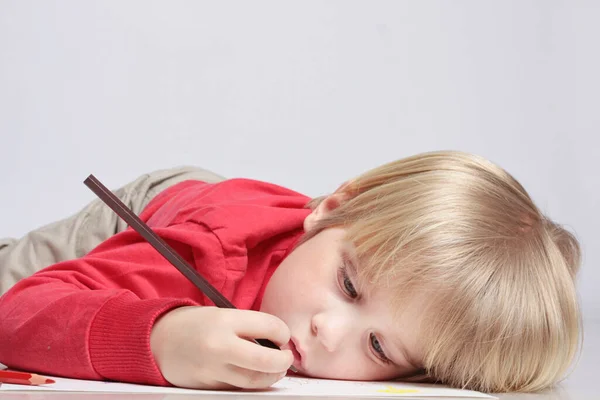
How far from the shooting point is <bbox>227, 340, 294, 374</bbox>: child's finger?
0.77 m

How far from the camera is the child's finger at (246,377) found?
2.59ft

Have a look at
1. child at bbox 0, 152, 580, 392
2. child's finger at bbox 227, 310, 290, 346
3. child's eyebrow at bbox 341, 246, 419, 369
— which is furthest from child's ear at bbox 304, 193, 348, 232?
child's finger at bbox 227, 310, 290, 346

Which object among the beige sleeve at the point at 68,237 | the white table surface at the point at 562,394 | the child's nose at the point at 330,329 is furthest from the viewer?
the beige sleeve at the point at 68,237

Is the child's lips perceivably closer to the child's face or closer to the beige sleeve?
the child's face

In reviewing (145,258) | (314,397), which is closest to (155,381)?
(314,397)

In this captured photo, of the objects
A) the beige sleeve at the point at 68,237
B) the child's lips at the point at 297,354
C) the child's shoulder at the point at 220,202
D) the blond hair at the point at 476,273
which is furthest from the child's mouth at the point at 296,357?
the beige sleeve at the point at 68,237

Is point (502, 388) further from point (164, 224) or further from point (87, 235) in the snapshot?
point (87, 235)

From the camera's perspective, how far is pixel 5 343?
0.92 meters

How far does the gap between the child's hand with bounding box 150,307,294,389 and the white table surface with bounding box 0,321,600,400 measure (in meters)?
0.02

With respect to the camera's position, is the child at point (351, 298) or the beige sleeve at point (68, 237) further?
the beige sleeve at point (68, 237)

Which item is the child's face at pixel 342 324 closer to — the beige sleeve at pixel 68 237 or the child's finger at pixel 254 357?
the child's finger at pixel 254 357

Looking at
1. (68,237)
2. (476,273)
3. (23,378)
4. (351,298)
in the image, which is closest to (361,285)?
(351,298)

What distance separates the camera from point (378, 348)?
0.96 m

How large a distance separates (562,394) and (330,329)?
0.86 feet
